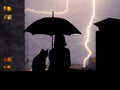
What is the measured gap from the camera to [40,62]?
508cm

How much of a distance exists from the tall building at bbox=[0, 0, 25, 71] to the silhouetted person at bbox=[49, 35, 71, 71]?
52975 mm

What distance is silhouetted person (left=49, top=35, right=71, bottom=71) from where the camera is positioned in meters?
5.26

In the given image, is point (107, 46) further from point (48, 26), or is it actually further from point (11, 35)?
point (11, 35)

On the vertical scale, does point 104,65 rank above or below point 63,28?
below

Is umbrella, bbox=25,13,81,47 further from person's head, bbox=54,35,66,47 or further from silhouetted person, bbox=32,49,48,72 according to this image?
silhouetted person, bbox=32,49,48,72

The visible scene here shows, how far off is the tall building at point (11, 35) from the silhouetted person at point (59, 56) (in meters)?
53.0

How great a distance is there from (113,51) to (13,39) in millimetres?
57720

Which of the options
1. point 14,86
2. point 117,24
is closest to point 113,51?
point 117,24

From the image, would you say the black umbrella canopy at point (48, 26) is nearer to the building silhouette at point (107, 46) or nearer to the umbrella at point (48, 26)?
the umbrella at point (48, 26)

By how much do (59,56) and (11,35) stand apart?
181ft

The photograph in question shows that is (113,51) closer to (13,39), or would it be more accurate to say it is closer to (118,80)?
(118,80)

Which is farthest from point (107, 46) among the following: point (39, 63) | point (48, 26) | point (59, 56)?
point (48, 26)

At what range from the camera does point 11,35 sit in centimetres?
6003

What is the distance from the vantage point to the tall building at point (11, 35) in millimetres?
58281
